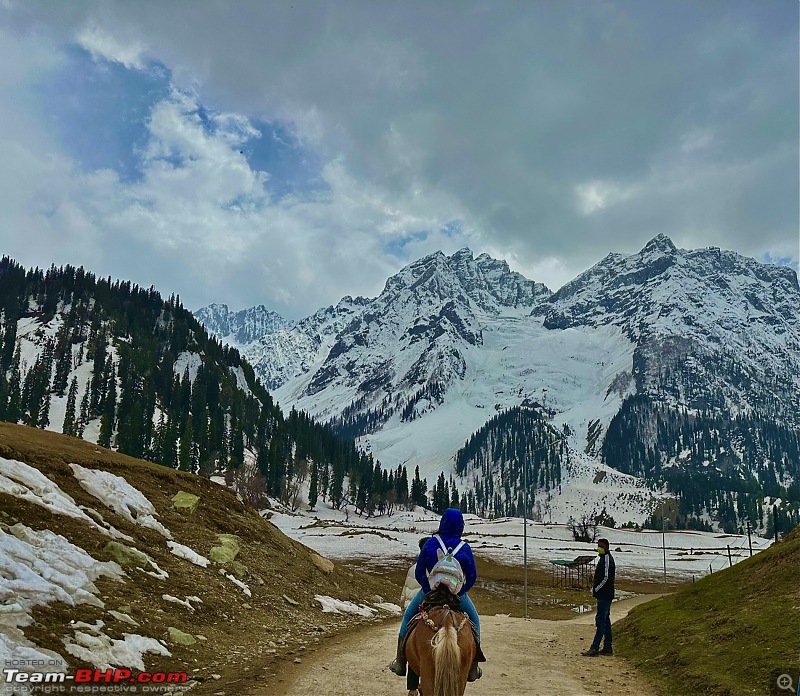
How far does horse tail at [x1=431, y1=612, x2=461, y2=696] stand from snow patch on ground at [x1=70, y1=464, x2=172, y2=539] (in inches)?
617

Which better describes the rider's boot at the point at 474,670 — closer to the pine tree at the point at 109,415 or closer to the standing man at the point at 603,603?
the standing man at the point at 603,603

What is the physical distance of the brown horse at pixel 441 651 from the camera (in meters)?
8.17

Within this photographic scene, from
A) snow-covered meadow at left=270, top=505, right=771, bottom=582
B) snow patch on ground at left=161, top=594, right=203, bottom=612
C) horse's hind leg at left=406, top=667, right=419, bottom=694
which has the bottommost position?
snow-covered meadow at left=270, top=505, right=771, bottom=582

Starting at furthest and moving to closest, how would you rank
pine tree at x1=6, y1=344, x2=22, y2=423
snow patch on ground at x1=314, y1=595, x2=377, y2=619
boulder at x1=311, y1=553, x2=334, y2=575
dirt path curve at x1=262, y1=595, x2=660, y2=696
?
pine tree at x1=6, y1=344, x2=22, y2=423 → boulder at x1=311, y1=553, x2=334, y2=575 → snow patch on ground at x1=314, y1=595, x2=377, y2=619 → dirt path curve at x1=262, y1=595, x2=660, y2=696

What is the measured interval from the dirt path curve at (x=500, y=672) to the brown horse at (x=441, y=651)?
3.84 meters

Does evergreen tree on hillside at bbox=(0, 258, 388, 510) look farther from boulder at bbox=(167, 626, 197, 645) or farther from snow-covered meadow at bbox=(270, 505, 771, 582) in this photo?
boulder at bbox=(167, 626, 197, 645)

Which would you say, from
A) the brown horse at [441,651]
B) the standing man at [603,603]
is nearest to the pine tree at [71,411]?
the standing man at [603,603]

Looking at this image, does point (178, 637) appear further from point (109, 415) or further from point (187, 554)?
point (109, 415)

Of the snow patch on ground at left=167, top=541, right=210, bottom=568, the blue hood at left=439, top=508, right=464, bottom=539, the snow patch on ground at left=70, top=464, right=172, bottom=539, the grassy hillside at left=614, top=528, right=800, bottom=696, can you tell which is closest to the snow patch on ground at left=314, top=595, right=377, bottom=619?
the snow patch on ground at left=167, top=541, right=210, bottom=568

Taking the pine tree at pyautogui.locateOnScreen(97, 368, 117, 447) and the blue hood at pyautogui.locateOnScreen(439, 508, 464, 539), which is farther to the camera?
the pine tree at pyautogui.locateOnScreen(97, 368, 117, 447)

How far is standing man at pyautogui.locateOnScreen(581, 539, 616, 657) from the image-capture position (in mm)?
16125

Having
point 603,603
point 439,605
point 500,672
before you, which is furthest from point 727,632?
point 439,605

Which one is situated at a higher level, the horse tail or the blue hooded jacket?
the blue hooded jacket

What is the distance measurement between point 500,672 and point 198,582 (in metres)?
10.00
